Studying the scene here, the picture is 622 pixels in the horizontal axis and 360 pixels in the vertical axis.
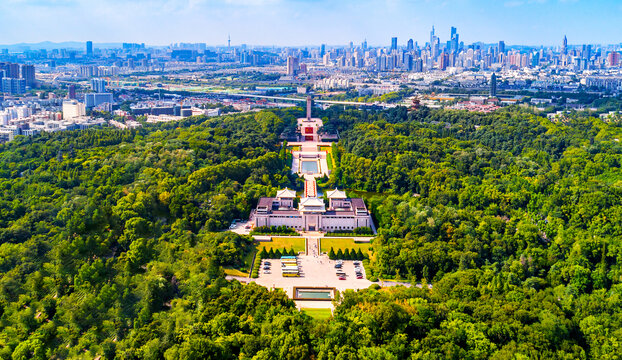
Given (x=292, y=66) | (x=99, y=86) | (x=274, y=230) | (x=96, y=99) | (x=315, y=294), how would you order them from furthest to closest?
1. (x=292, y=66)
2. (x=99, y=86)
3. (x=96, y=99)
4. (x=274, y=230)
5. (x=315, y=294)

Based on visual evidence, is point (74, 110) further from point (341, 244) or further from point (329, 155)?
point (341, 244)

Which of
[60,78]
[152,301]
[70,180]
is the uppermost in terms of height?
[60,78]

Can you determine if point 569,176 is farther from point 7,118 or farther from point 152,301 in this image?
point 7,118

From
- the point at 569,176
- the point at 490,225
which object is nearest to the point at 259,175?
the point at 490,225

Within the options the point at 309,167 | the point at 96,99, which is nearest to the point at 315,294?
the point at 309,167

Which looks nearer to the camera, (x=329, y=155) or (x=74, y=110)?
(x=329, y=155)

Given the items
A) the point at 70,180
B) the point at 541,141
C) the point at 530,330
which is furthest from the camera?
the point at 541,141
